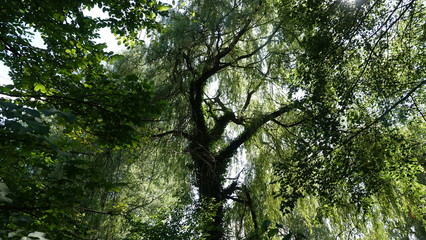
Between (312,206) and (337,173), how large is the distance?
3304 mm

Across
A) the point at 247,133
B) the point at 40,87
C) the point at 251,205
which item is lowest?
the point at 40,87

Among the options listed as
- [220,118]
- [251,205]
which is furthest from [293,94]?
[220,118]

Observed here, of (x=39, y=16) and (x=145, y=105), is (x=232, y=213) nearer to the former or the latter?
(x=145, y=105)

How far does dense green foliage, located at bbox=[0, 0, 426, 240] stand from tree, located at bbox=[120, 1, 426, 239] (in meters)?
0.02

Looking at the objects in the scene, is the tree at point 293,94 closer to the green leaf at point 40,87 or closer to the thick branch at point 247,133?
the thick branch at point 247,133

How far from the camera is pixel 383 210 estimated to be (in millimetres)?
4168

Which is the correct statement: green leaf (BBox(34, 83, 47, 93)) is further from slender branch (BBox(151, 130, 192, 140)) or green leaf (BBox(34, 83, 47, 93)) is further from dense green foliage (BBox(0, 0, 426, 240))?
slender branch (BBox(151, 130, 192, 140))

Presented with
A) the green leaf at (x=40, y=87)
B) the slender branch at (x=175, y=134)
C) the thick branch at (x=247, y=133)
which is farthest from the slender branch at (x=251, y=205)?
the green leaf at (x=40, y=87)

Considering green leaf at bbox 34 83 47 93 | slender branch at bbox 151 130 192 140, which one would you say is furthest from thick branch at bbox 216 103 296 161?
green leaf at bbox 34 83 47 93

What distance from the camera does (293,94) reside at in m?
3.19

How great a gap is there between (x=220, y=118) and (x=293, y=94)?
306 cm

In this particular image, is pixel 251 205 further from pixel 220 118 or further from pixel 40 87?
pixel 40 87

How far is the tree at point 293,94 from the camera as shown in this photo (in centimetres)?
267

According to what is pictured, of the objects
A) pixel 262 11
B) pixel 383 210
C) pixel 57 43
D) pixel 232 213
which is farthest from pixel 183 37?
pixel 383 210
